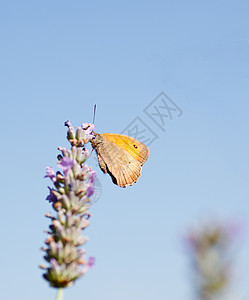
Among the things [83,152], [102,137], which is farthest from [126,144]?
[83,152]

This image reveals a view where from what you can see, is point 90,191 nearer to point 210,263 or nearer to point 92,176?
point 92,176

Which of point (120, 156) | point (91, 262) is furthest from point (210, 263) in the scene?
point (120, 156)

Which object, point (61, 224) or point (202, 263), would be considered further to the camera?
point (61, 224)

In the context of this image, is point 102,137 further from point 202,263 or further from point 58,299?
point 202,263

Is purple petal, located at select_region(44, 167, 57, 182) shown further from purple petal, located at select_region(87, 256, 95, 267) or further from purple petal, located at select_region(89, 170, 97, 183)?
purple petal, located at select_region(87, 256, 95, 267)

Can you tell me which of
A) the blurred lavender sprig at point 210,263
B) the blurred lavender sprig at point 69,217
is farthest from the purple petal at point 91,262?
the blurred lavender sprig at point 210,263

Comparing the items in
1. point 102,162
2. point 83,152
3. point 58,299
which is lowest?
point 58,299
